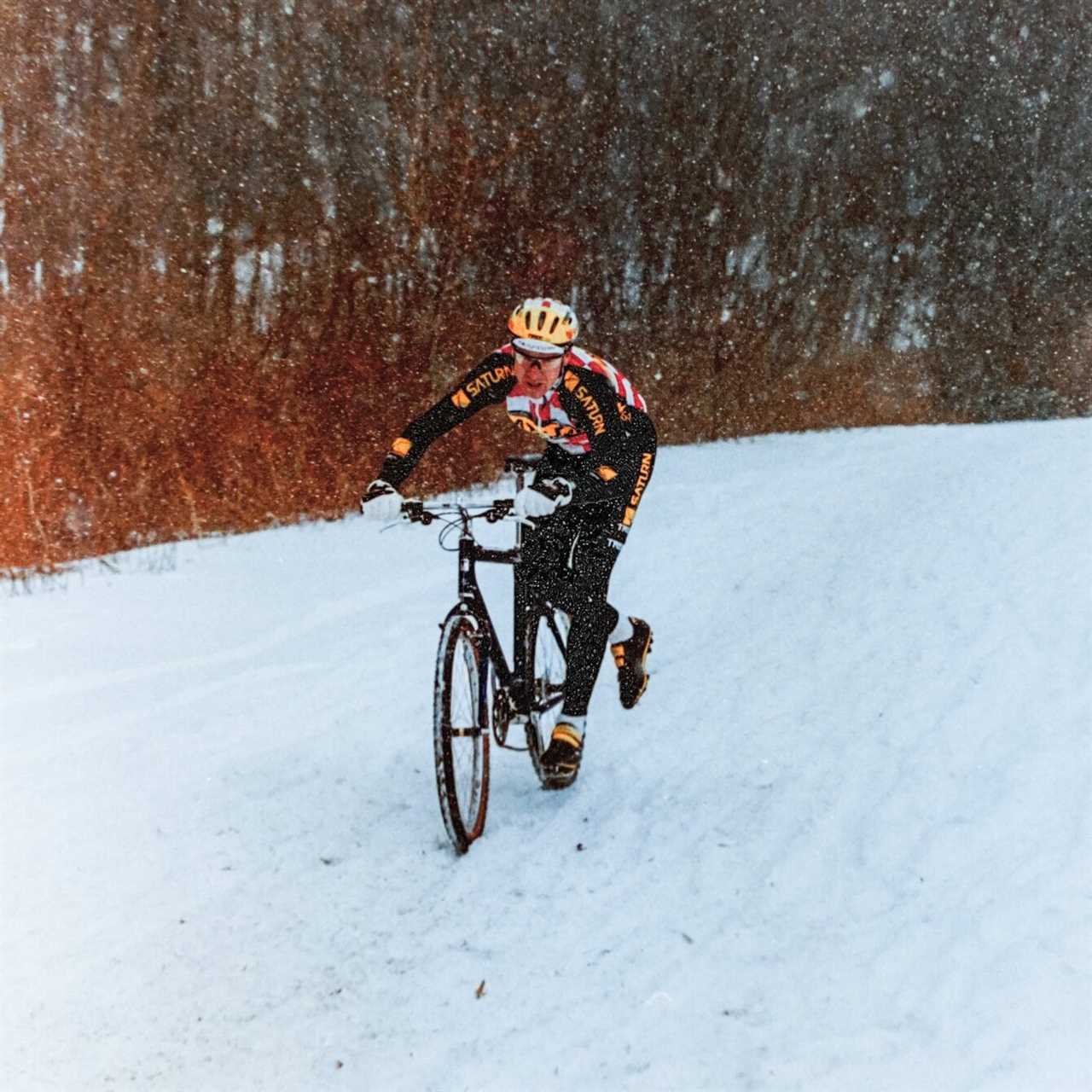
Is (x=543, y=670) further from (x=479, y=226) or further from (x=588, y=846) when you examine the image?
(x=479, y=226)

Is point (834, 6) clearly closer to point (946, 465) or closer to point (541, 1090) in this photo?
point (946, 465)

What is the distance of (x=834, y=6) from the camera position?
12.8 meters

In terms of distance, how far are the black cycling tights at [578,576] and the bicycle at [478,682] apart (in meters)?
0.09

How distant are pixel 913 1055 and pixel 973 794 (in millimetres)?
1778

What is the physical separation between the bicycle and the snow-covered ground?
10.0 inches

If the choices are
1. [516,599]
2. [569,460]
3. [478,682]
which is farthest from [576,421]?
[478,682]

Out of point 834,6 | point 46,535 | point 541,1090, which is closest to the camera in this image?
point 541,1090

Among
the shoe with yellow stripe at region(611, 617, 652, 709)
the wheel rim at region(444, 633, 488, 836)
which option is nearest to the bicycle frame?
the wheel rim at region(444, 633, 488, 836)

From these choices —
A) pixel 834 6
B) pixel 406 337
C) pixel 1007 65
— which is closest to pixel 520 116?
pixel 406 337

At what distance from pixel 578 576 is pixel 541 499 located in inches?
36.4

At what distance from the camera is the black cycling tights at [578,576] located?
4.69 m

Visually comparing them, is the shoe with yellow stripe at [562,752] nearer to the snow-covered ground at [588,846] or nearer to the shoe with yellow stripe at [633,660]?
the snow-covered ground at [588,846]

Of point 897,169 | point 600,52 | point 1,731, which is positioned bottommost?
point 1,731

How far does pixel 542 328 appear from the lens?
4.28 metres
